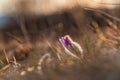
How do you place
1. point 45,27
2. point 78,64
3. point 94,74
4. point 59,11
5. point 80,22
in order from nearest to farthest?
point 94,74 < point 78,64 < point 80,22 < point 45,27 < point 59,11

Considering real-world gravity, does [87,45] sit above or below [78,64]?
above

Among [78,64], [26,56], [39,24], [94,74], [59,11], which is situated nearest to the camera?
[94,74]

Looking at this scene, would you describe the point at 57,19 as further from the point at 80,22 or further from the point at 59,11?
the point at 80,22

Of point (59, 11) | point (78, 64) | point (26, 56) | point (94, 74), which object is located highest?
point (59, 11)

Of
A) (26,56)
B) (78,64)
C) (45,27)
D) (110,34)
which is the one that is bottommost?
(78,64)

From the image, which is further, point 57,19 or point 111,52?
point 57,19

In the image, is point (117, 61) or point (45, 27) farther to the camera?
point (45, 27)

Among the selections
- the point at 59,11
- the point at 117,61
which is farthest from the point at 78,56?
the point at 59,11

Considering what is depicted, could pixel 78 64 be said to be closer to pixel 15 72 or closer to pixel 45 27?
pixel 15 72

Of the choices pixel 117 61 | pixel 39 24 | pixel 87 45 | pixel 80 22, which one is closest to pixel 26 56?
pixel 80 22
